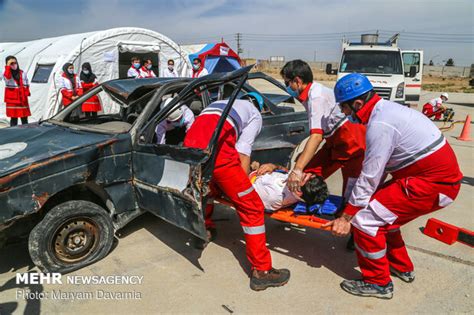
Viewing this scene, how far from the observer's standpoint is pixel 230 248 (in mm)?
3600

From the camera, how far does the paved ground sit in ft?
8.79


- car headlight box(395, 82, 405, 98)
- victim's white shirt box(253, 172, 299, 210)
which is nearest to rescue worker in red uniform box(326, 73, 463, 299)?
victim's white shirt box(253, 172, 299, 210)

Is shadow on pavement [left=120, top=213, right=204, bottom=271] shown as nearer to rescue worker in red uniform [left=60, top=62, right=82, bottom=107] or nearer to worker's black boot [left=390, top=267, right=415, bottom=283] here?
worker's black boot [left=390, top=267, right=415, bottom=283]

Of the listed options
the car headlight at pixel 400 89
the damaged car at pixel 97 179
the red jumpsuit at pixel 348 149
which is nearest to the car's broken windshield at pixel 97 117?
the damaged car at pixel 97 179

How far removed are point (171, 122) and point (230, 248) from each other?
59.4 inches

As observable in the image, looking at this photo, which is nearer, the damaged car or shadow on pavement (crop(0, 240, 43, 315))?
shadow on pavement (crop(0, 240, 43, 315))

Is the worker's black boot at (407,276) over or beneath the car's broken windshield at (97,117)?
beneath

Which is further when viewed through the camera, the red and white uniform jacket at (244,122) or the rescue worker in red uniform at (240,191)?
the red and white uniform jacket at (244,122)

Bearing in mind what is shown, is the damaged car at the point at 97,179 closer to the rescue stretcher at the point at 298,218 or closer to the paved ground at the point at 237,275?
the paved ground at the point at 237,275

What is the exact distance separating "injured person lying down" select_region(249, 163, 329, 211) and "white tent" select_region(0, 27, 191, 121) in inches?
302

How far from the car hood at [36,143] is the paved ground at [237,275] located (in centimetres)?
102

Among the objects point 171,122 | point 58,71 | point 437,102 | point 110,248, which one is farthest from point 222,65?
point 110,248

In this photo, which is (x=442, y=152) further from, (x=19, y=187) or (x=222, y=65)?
(x=222, y=65)

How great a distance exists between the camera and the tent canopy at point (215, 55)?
1365 cm
